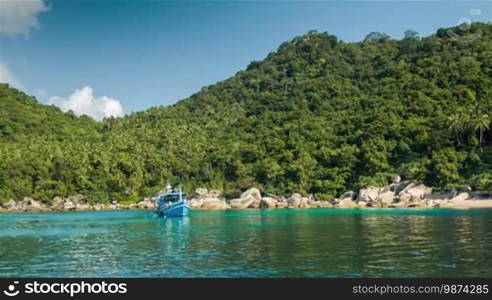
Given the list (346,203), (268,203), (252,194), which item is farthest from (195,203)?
(346,203)

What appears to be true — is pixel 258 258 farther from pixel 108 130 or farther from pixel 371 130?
pixel 108 130

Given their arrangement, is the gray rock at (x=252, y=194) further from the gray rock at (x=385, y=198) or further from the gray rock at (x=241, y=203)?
the gray rock at (x=385, y=198)

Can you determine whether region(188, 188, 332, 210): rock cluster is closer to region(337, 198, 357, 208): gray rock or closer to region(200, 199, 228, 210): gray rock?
region(200, 199, 228, 210): gray rock

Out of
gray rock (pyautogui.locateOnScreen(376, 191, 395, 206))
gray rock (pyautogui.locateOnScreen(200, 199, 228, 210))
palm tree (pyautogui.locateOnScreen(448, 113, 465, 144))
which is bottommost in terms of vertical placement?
gray rock (pyautogui.locateOnScreen(200, 199, 228, 210))

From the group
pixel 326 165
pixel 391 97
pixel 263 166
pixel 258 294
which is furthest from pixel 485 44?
pixel 258 294

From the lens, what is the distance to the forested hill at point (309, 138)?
265 ft

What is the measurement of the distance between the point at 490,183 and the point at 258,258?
5411 cm

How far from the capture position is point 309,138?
99.4m

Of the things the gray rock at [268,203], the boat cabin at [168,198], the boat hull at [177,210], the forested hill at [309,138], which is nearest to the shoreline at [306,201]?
the gray rock at [268,203]

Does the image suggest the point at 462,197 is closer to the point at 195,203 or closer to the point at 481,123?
the point at 481,123

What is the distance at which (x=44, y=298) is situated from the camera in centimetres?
1126

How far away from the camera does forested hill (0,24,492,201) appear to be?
80750 millimetres

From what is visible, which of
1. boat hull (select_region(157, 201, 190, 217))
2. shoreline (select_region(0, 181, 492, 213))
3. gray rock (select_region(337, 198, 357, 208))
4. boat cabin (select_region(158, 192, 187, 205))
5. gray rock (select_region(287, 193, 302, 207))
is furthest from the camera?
gray rock (select_region(287, 193, 302, 207))

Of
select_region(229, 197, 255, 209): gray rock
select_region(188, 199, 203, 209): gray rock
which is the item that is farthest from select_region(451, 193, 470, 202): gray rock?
select_region(188, 199, 203, 209): gray rock
